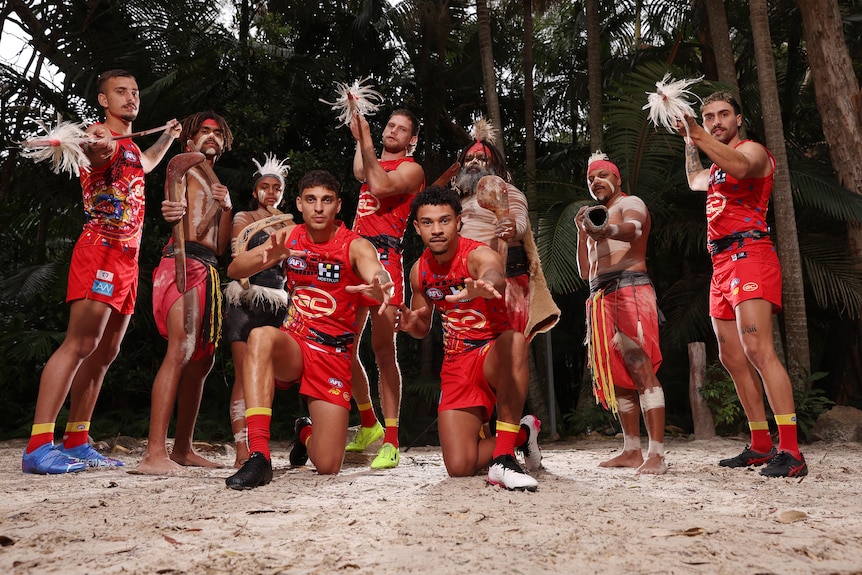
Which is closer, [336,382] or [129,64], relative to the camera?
[336,382]

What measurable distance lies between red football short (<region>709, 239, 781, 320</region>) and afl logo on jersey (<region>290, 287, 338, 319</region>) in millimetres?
1956

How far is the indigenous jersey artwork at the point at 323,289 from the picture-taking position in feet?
12.2

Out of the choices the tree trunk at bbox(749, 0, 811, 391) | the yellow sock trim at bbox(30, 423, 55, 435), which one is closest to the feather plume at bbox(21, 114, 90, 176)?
the yellow sock trim at bbox(30, 423, 55, 435)

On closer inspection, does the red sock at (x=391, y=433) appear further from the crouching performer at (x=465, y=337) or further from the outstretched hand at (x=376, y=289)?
Answer: the outstretched hand at (x=376, y=289)

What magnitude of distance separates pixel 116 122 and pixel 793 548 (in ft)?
11.9

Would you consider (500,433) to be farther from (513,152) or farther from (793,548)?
(513,152)

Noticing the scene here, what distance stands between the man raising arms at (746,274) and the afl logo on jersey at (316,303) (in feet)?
6.07

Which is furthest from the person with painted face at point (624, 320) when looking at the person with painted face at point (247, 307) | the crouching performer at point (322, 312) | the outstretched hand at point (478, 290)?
the person with painted face at point (247, 307)

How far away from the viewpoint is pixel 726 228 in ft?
13.3

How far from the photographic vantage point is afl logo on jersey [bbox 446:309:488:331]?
3.67 metres

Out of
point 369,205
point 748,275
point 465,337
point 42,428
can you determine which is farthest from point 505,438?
point 42,428

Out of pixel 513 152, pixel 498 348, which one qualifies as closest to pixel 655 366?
pixel 498 348

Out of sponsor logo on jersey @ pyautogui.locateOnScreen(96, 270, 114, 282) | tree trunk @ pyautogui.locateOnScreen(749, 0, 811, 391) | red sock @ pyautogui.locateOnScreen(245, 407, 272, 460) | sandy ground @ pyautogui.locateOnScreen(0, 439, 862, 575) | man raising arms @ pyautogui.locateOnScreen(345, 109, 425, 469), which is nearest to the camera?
sandy ground @ pyautogui.locateOnScreen(0, 439, 862, 575)

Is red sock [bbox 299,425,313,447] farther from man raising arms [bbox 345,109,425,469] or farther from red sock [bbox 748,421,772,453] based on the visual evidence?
red sock [bbox 748,421,772,453]
